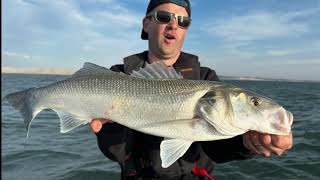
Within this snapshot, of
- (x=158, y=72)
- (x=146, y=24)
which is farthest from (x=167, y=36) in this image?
(x=158, y=72)

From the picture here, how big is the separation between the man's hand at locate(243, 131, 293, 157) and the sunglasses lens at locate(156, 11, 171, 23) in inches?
75.2

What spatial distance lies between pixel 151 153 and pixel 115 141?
0.44 meters

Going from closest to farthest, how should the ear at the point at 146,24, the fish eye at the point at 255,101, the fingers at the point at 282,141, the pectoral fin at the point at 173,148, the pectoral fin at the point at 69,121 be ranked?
1. the fingers at the point at 282,141
2. the fish eye at the point at 255,101
3. the pectoral fin at the point at 173,148
4. the pectoral fin at the point at 69,121
5. the ear at the point at 146,24

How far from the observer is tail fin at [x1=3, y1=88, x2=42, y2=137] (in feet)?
14.8

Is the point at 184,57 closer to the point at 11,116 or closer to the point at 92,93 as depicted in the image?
the point at 92,93

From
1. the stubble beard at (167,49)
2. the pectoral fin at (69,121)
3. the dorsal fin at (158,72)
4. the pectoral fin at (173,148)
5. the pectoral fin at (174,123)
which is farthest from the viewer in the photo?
the stubble beard at (167,49)

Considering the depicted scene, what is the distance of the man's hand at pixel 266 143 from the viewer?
3.59m

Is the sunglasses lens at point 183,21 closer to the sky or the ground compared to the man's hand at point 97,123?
closer to the sky

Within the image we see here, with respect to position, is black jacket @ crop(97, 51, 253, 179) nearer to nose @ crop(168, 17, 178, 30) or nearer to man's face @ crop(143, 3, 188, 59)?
man's face @ crop(143, 3, 188, 59)

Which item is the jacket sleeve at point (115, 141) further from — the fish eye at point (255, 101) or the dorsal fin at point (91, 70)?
the fish eye at point (255, 101)

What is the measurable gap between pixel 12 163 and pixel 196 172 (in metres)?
6.90

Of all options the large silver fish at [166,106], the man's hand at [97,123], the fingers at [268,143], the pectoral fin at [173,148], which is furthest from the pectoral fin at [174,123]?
the fingers at [268,143]

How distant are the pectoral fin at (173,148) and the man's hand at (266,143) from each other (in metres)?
0.61

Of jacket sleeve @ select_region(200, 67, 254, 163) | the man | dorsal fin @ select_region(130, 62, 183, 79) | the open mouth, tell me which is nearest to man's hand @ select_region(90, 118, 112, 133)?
the man
